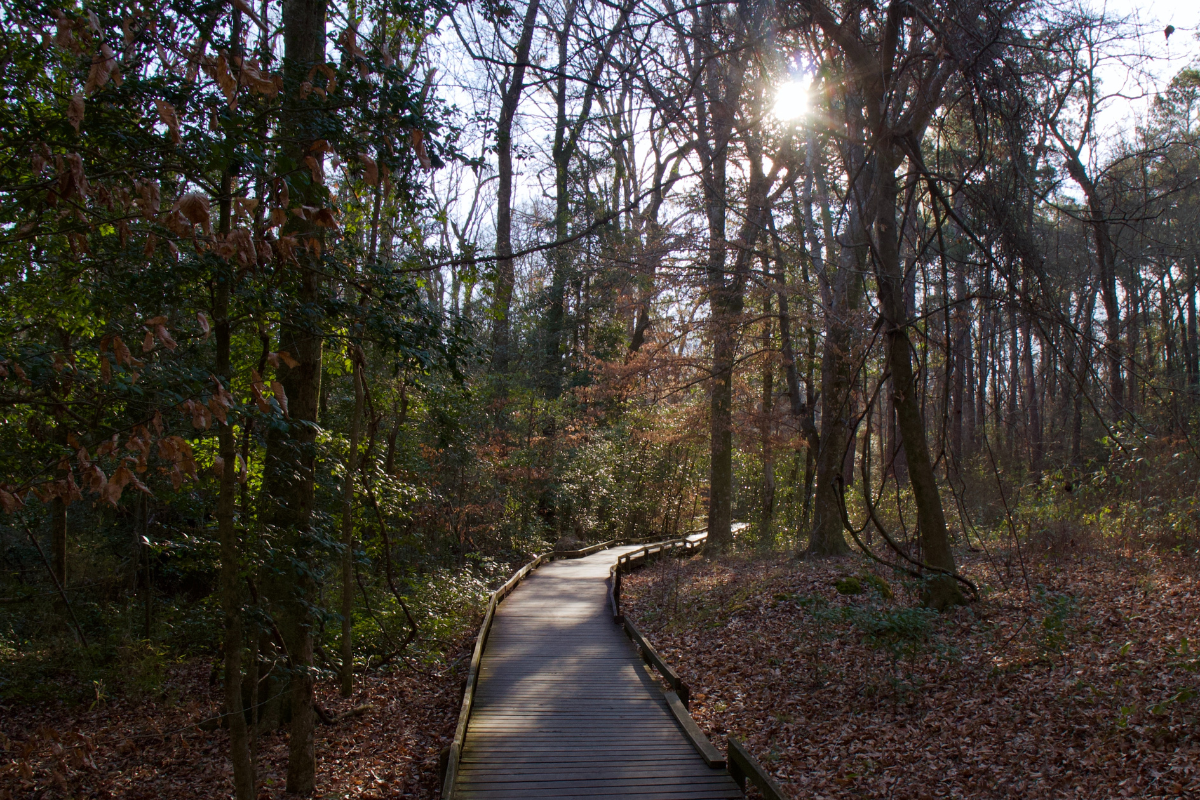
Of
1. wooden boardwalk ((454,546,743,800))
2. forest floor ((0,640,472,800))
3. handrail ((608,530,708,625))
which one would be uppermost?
handrail ((608,530,708,625))

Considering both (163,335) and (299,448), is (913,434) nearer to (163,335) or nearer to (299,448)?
(299,448)

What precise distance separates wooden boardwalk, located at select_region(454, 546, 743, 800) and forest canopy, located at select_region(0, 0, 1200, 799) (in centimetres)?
159

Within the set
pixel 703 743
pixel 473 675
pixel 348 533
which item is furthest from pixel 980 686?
pixel 348 533

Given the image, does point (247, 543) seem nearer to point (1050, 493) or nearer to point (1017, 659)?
point (1017, 659)

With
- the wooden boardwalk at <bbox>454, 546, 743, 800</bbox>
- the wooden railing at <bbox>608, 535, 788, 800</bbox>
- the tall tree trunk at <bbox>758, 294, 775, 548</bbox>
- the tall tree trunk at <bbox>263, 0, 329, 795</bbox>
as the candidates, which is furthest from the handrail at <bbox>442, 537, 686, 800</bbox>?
the tall tree trunk at <bbox>758, 294, 775, 548</bbox>

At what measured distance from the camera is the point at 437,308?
859 centimetres

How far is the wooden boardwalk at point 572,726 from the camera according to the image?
5.79 metres

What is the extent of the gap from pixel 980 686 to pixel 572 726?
13.2ft

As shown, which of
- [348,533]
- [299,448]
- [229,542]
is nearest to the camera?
[229,542]

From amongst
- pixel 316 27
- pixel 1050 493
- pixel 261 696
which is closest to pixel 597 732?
pixel 261 696

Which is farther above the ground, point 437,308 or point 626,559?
point 437,308

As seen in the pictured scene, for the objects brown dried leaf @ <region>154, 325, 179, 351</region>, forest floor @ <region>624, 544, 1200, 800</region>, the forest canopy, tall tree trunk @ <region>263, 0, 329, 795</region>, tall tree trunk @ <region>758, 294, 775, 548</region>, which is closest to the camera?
brown dried leaf @ <region>154, 325, 179, 351</region>

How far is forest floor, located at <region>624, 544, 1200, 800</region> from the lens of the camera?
16.7 feet

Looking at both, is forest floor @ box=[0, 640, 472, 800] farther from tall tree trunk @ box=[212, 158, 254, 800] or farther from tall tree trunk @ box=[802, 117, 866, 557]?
tall tree trunk @ box=[802, 117, 866, 557]
